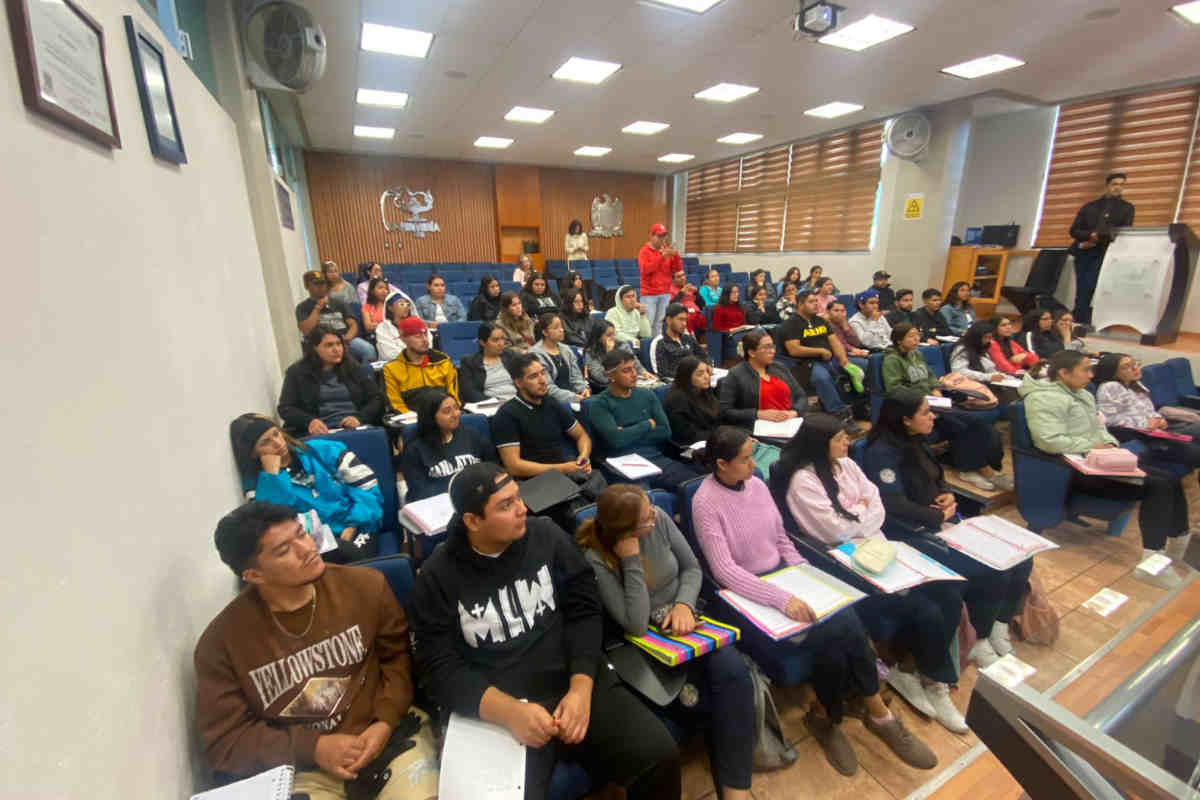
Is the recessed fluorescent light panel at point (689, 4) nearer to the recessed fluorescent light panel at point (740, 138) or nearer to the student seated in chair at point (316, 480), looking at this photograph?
the student seated in chair at point (316, 480)

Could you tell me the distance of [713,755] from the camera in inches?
60.6

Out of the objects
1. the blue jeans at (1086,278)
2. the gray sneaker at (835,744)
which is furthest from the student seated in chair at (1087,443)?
the blue jeans at (1086,278)

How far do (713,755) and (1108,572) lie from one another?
2.66m

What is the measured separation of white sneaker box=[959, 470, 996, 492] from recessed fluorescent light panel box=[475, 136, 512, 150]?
8.13 m

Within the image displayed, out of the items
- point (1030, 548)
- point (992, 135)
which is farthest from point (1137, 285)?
point (1030, 548)

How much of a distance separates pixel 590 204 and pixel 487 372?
9.89 m

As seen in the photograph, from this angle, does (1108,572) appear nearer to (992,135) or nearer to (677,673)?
(677,673)

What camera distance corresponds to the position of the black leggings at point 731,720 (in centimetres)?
151

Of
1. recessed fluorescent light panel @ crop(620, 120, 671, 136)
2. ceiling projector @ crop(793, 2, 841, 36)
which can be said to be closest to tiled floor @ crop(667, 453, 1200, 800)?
ceiling projector @ crop(793, 2, 841, 36)

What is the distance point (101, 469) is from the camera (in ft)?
3.35

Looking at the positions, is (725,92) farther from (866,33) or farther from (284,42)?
(284,42)

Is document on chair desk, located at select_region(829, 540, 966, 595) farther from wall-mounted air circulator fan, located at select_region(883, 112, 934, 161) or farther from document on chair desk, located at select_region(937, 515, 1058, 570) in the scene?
wall-mounted air circulator fan, located at select_region(883, 112, 934, 161)

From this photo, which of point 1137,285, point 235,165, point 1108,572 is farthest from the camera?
point 1137,285

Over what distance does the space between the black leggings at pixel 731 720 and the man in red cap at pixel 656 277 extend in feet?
15.9
